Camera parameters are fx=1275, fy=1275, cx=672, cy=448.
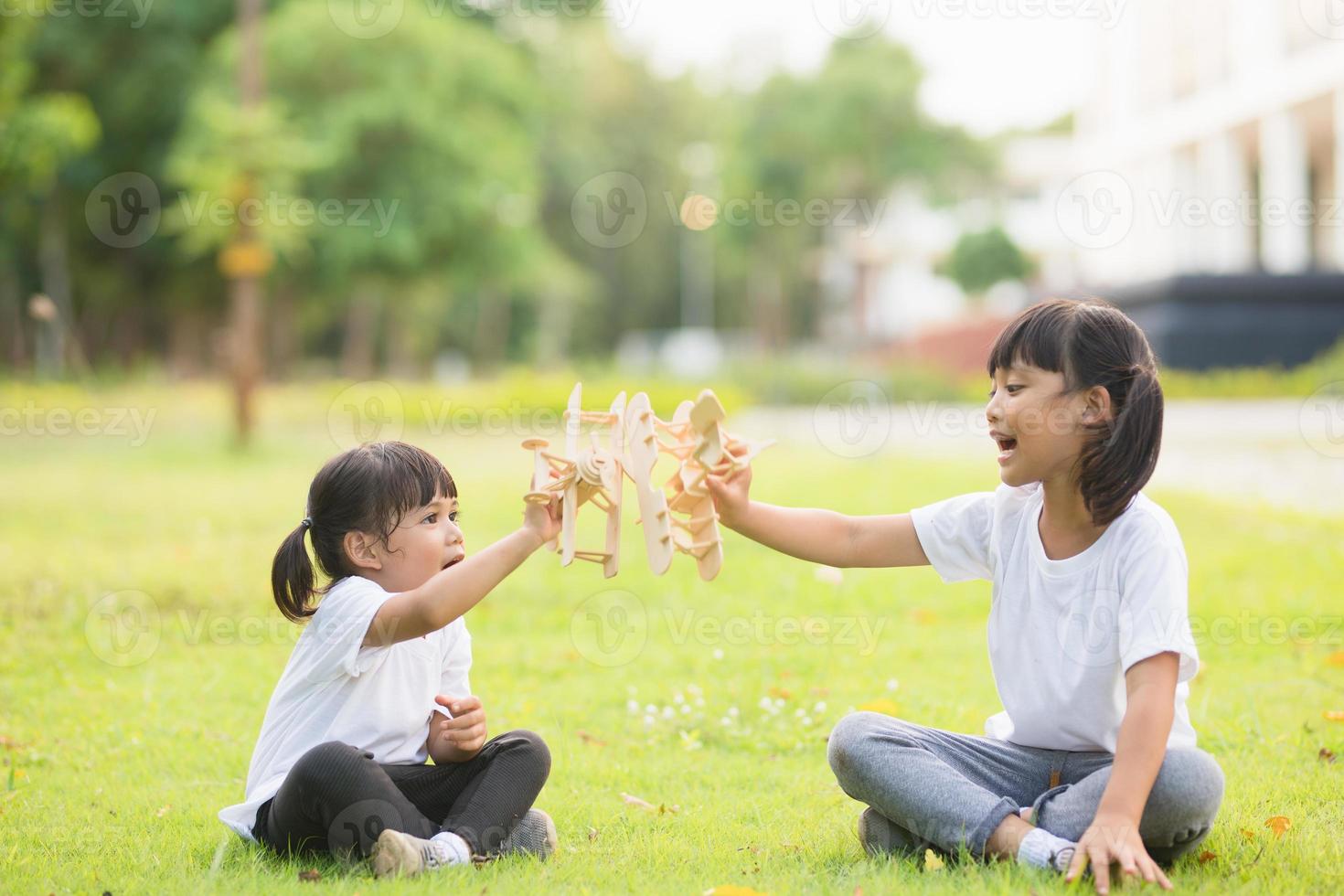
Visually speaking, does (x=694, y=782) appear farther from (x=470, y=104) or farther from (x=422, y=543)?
(x=470, y=104)

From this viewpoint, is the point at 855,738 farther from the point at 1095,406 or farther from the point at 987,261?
the point at 987,261

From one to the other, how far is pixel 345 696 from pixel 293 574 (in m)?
0.28

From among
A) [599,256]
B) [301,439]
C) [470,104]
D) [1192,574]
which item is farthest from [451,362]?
[1192,574]

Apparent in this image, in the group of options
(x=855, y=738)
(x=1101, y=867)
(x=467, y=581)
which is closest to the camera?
(x=1101, y=867)

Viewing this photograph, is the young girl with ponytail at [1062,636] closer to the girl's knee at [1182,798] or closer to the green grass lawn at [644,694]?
the girl's knee at [1182,798]

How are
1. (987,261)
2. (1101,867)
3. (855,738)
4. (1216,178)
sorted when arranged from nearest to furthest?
(1101,867) < (855,738) < (1216,178) < (987,261)

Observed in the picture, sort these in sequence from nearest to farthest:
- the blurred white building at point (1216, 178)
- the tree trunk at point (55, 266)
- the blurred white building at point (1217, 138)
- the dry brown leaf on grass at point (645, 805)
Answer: the dry brown leaf on grass at point (645, 805) < the blurred white building at point (1216, 178) < the blurred white building at point (1217, 138) < the tree trunk at point (55, 266)

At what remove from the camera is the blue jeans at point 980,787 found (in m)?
2.48

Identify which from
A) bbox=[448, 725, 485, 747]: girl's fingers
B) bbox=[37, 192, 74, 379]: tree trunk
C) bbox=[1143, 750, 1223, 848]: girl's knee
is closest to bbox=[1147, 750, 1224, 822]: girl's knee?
bbox=[1143, 750, 1223, 848]: girl's knee

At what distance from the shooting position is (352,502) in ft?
8.99

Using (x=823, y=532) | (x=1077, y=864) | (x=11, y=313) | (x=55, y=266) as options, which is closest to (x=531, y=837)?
(x=823, y=532)

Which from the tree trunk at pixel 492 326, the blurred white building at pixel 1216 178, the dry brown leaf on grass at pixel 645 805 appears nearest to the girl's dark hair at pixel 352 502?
the dry brown leaf on grass at pixel 645 805

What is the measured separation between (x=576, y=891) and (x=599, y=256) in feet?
152

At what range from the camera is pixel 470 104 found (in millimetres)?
25547
